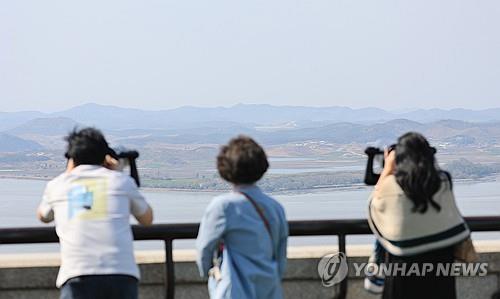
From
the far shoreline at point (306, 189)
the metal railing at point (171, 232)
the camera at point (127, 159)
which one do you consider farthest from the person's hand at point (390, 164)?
the far shoreline at point (306, 189)

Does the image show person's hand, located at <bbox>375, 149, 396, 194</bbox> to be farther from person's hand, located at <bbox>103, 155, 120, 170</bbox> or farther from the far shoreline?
the far shoreline

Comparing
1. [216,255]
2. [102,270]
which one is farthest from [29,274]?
[216,255]

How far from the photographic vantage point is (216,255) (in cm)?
559

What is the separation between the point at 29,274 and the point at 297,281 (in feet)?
6.39

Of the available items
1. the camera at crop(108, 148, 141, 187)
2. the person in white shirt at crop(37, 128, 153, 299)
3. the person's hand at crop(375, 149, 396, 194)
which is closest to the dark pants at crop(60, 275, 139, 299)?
the person in white shirt at crop(37, 128, 153, 299)

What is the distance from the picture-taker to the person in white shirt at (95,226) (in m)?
5.73

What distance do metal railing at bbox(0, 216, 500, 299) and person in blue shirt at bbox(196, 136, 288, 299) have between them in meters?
1.57

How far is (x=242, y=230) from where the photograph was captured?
5.43m

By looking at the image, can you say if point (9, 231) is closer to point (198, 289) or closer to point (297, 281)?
point (198, 289)

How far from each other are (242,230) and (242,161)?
37 cm

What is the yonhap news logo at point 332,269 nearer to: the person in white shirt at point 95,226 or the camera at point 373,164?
the camera at point 373,164

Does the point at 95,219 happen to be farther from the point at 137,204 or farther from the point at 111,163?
the point at 111,163

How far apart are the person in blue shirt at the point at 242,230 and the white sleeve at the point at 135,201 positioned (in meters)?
0.54

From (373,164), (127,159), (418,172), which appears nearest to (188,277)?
(127,159)
